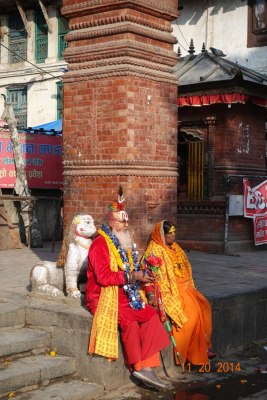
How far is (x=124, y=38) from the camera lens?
7.93m

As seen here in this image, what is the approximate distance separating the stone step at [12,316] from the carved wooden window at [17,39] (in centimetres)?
1904

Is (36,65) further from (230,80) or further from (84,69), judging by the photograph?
(84,69)

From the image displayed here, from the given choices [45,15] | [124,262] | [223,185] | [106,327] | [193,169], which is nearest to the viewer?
[106,327]

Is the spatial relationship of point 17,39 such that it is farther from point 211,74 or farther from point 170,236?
point 170,236

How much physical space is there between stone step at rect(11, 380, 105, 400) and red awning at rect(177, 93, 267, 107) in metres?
8.95

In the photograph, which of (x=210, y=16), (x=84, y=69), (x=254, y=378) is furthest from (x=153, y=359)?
(x=210, y=16)

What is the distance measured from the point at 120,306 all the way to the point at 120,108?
8.54 ft

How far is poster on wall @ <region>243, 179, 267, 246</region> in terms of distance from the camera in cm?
1453

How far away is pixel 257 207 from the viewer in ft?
48.6

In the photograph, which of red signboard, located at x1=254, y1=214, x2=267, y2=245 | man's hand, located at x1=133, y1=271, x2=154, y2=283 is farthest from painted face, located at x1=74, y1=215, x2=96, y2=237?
red signboard, located at x1=254, y1=214, x2=267, y2=245

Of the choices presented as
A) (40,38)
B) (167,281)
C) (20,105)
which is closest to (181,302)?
(167,281)

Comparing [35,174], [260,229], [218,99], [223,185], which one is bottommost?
[260,229]

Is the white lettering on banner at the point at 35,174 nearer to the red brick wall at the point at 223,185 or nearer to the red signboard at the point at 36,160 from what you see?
the red signboard at the point at 36,160

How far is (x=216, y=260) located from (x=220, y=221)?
2.02 metres
